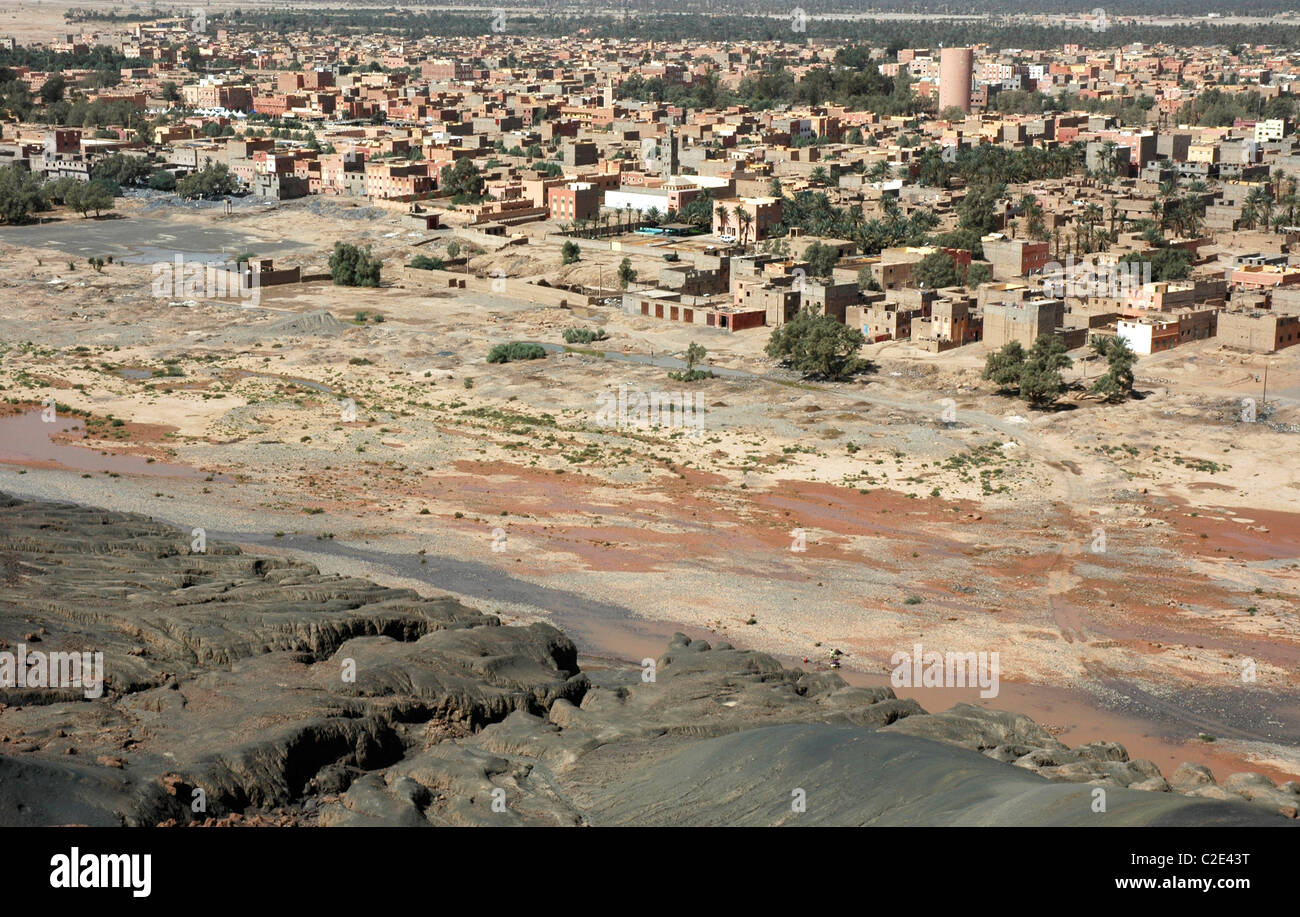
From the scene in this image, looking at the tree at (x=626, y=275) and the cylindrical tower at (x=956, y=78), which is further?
the cylindrical tower at (x=956, y=78)

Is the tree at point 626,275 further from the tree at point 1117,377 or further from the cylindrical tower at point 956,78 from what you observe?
the cylindrical tower at point 956,78

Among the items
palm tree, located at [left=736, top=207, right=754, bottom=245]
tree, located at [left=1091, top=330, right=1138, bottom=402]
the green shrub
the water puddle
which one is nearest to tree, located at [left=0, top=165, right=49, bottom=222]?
palm tree, located at [left=736, top=207, right=754, bottom=245]

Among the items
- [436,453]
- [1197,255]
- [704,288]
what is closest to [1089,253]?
[1197,255]

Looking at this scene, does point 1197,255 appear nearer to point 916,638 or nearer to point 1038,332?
point 1038,332

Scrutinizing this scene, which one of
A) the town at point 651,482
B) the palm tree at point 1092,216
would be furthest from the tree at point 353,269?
the palm tree at point 1092,216

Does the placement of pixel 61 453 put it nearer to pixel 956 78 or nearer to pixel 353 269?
pixel 353 269

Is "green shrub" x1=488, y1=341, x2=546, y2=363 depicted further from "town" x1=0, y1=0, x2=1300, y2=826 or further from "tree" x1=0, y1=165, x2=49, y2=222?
"tree" x1=0, y1=165, x2=49, y2=222
